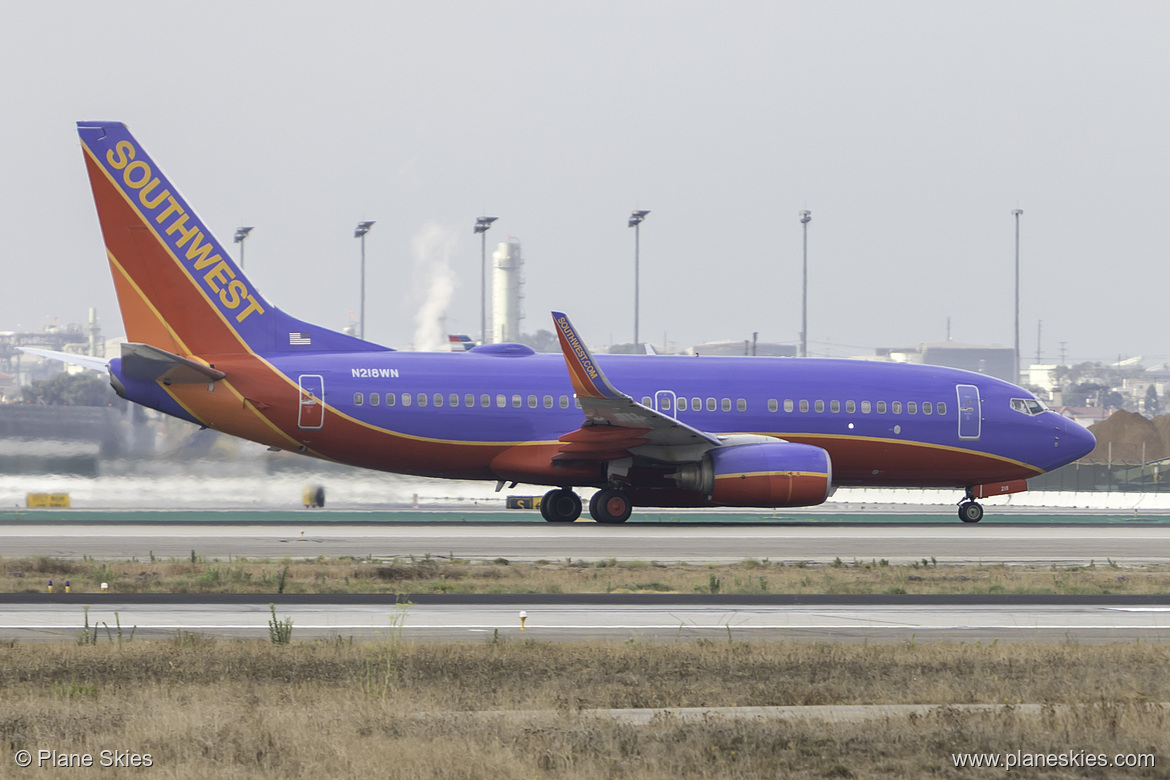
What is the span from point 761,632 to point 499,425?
1699cm

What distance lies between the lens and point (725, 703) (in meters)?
10.7

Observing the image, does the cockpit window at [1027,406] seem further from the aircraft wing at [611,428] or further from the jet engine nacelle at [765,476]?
the aircraft wing at [611,428]

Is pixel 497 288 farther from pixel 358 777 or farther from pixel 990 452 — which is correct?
pixel 358 777

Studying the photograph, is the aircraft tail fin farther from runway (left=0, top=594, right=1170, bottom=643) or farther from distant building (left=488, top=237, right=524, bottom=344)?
distant building (left=488, top=237, right=524, bottom=344)

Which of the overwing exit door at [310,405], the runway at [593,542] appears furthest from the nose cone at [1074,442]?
the overwing exit door at [310,405]

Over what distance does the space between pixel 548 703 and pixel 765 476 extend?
20554 mm

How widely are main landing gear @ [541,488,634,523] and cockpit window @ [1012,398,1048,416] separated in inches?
445

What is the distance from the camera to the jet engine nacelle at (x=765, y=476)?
30.6 metres

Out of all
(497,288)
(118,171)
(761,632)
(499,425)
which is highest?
(497,288)

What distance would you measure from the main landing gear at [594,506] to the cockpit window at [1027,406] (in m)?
11.3

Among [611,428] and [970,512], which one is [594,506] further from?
[970,512]

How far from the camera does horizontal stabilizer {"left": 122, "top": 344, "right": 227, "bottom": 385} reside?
96.1 ft

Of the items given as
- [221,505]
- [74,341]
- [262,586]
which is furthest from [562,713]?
[74,341]

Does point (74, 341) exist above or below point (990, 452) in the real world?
above
